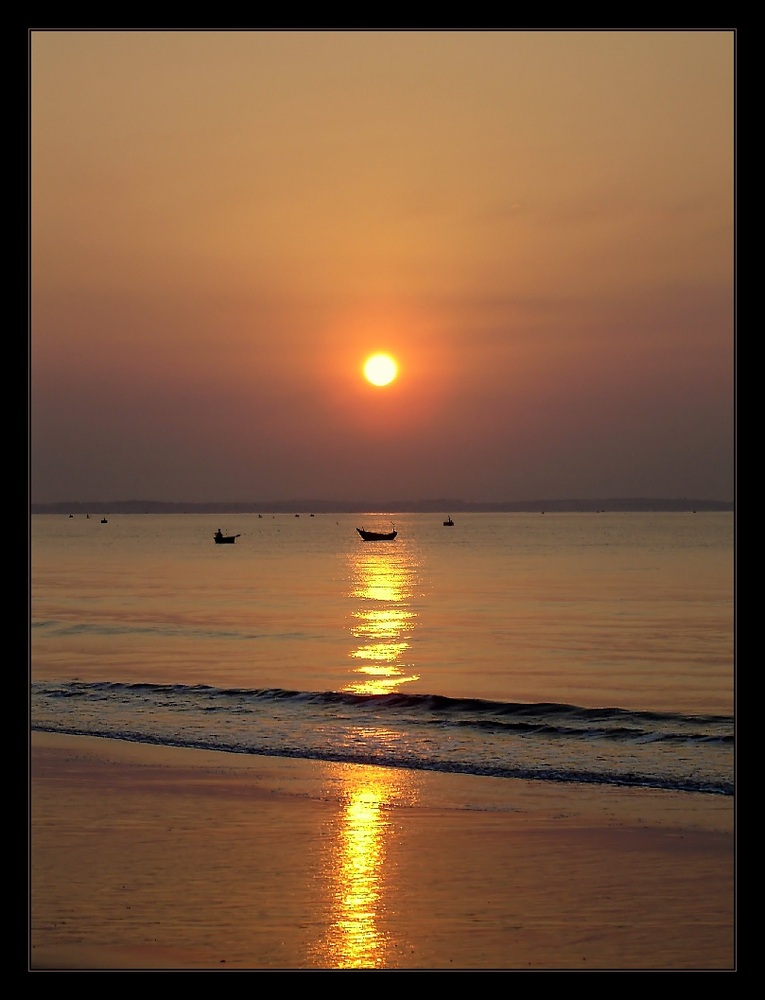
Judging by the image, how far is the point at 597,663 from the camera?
3419 centimetres

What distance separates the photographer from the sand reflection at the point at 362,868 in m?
10.2

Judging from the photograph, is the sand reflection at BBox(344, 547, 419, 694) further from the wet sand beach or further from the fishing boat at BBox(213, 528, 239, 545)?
the fishing boat at BBox(213, 528, 239, 545)

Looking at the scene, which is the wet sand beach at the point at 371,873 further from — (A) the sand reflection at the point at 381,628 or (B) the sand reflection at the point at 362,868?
(A) the sand reflection at the point at 381,628

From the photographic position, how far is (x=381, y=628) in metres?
45.6

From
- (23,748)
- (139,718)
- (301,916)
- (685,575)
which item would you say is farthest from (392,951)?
(685,575)

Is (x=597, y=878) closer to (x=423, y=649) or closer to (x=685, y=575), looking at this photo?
(x=423, y=649)

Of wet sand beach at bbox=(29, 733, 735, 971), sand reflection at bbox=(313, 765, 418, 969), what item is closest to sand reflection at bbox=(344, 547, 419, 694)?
sand reflection at bbox=(313, 765, 418, 969)

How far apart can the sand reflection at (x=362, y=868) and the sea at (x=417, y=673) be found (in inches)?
70.7

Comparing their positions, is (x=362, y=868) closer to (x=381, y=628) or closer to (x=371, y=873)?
(x=371, y=873)

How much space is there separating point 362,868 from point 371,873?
0.21 m

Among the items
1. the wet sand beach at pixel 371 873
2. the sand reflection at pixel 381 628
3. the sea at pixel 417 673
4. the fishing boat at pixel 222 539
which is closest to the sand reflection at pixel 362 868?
the wet sand beach at pixel 371 873

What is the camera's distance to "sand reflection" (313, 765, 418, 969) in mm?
10164

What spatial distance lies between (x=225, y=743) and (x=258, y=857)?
8164mm

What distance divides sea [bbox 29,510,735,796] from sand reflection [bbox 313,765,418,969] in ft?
5.89
